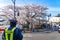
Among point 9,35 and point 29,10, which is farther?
point 29,10

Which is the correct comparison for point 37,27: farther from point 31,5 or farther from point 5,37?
point 5,37

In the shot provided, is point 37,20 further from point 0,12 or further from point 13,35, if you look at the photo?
point 13,35

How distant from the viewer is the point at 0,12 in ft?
210

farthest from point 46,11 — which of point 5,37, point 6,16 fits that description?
point 5,37

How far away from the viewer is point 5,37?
6.76 meters

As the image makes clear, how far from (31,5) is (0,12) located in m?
7.85

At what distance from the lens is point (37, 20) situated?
63.7m

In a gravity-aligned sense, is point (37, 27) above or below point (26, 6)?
below

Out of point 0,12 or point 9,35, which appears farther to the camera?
point 0,12

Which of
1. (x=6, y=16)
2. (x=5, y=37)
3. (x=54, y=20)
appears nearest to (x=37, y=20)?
(x=6, y=16)

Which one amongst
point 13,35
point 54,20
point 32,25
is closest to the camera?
point 13,35

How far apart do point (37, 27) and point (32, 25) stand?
11.8 ft

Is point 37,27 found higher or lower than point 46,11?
lower

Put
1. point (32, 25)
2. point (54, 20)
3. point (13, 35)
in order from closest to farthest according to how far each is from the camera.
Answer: point (13, 35), point (32, 25), point (54, 20)
